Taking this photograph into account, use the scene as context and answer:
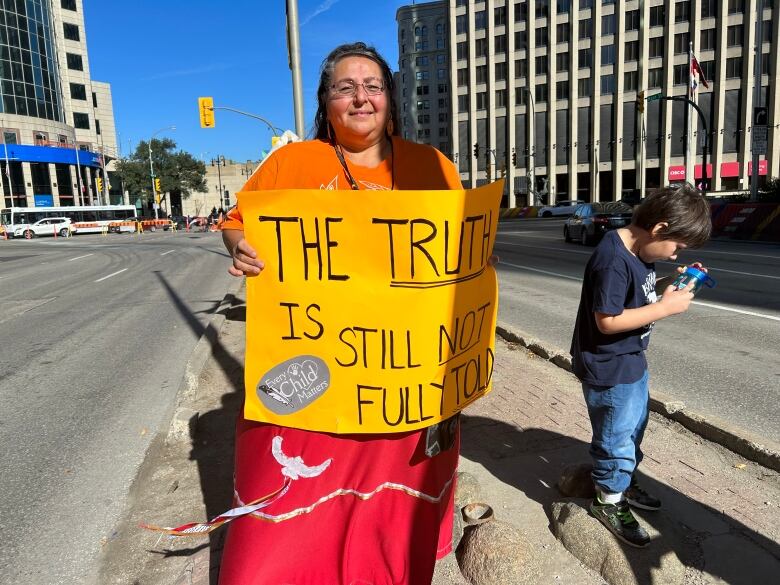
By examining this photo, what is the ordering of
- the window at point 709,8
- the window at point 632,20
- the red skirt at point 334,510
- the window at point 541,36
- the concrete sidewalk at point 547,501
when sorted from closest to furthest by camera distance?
the red skirt at point 334,510, the concrete sidewalk at point 547,501, the window at point 709,8, the window at point 632,20, the window at point 541,36

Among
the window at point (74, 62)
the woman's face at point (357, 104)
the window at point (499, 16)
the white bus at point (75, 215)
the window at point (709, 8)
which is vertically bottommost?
the woman's face at point (357, 104)

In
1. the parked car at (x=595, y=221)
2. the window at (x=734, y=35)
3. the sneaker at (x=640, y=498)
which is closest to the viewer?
the sneaker at (x=640, y=498)

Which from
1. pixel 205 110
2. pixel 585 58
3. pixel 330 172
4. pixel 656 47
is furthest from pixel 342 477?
pixel 585 58

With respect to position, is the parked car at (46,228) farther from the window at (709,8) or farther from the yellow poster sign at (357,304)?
the window at (709,8)

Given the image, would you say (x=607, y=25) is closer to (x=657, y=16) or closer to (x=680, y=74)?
(x=657, y=16)

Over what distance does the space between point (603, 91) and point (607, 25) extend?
7.04m

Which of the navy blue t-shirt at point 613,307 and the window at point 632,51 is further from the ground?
the window at point 632,51

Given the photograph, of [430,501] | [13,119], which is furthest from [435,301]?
[13,119]

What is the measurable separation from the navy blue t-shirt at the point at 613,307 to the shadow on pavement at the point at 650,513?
0.74 m

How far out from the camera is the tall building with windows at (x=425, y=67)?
333 feet

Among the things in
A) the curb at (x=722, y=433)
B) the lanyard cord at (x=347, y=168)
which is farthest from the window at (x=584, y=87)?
the lanyard cord at (x=347, y=168)

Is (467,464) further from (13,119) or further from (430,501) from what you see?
(13,119)

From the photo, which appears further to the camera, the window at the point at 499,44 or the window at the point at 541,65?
the window at the point at 499,44

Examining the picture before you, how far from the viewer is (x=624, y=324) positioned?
7.23 ft
